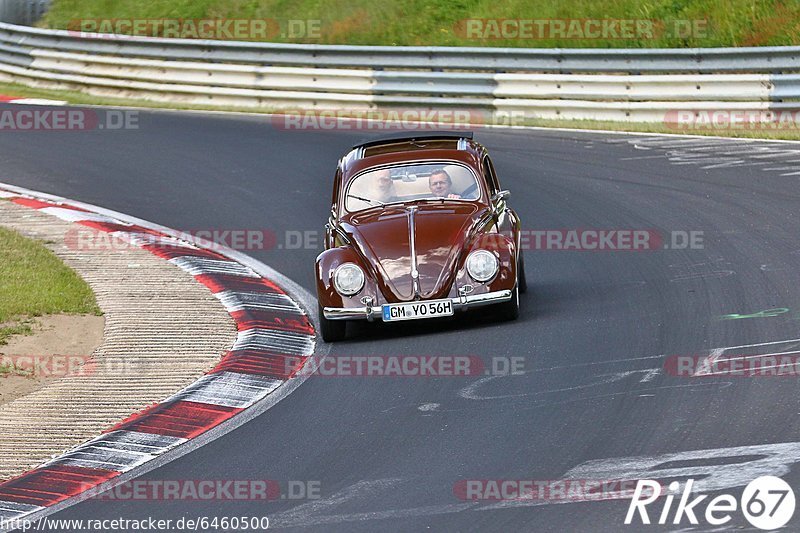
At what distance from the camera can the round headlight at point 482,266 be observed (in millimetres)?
9961

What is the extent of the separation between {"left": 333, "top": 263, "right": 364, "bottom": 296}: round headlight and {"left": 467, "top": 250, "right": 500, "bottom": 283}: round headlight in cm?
86

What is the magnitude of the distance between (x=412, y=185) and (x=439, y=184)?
23 centimetres

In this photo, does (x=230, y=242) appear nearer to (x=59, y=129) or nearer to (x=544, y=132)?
(x=544, y=132)

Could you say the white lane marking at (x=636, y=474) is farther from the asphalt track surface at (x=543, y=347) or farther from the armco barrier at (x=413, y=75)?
the armco barrier at (x=413, y=75)

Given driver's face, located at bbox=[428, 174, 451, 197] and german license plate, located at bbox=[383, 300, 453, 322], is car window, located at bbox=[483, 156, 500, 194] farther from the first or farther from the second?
german license plate, located at bbox=[383, 300, 453, 322]

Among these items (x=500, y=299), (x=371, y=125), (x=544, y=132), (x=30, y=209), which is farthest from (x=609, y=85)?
(x=500, y=299)

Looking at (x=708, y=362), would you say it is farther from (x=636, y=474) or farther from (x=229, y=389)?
(x=229, y=389)

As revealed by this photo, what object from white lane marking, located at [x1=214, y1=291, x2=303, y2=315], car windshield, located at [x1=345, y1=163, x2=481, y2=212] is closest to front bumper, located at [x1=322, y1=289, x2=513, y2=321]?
white lane marking, located at [x1=214, y1=291, x2=303, y2=315]

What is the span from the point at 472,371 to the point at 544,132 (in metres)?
10.6

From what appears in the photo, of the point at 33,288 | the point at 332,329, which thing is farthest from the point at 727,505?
the point at 33,288

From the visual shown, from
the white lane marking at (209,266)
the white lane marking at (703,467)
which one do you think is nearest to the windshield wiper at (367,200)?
the white lane marking at (209,266)

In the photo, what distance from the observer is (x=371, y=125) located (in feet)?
66.9

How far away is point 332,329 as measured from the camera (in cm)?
1019

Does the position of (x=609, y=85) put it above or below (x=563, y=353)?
above
